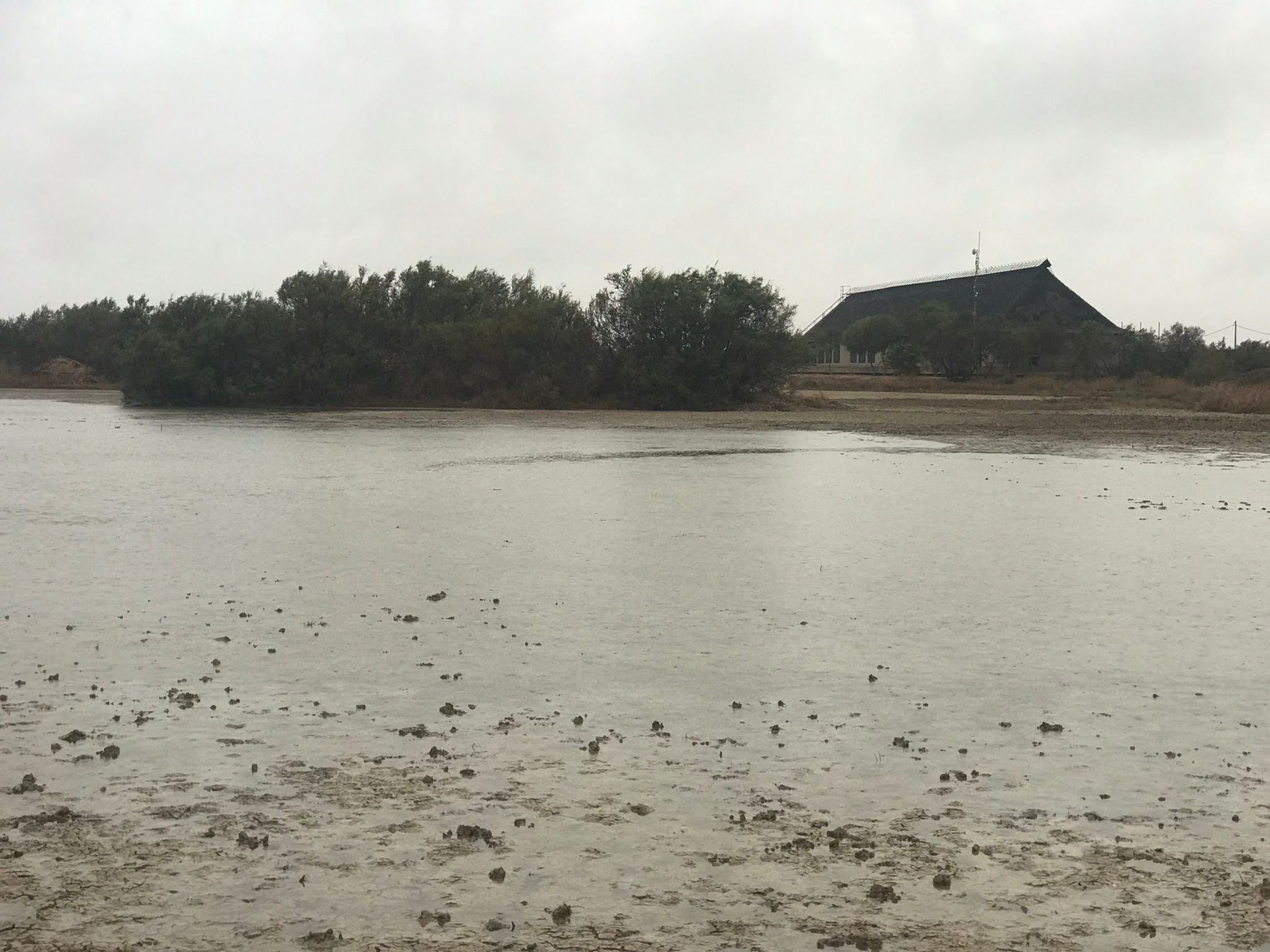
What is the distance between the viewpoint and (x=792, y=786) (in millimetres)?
5707

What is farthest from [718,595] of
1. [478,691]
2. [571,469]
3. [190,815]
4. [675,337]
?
[675,337]

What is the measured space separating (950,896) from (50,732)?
14.1 feet

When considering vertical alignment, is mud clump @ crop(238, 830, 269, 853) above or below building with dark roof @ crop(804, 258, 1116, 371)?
below

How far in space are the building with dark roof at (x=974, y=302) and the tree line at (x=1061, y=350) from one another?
5215 millimetres

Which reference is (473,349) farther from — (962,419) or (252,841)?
(252,841)

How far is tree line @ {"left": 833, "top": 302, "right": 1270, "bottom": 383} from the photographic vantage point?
2990 inches

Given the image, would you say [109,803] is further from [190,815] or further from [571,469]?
[571,469]

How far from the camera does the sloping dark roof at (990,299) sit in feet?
311

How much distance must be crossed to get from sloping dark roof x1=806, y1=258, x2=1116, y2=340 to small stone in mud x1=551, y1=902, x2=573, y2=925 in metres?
81.8

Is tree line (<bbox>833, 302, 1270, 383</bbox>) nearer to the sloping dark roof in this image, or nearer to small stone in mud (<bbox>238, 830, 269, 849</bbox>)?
the sloping dark roof

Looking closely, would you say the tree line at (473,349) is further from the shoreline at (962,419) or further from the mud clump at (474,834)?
the mud clump at (474,834)

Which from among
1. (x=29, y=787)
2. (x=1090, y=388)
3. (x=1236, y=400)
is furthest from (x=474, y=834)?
(x=1090, y=388)

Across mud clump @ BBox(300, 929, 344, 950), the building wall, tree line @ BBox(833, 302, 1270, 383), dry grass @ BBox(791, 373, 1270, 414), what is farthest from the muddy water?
the building wall

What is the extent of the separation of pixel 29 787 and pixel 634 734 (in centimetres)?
270
